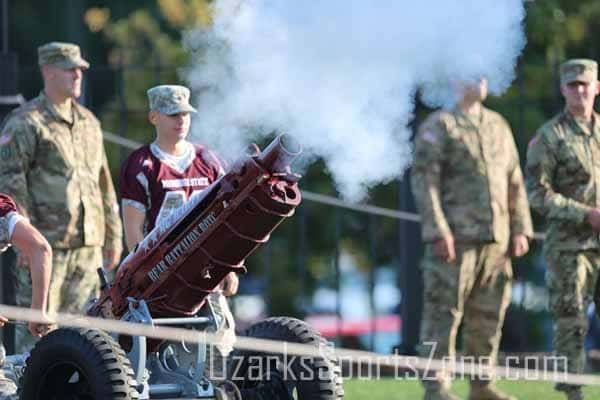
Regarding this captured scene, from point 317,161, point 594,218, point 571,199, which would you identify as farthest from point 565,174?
point 317,161

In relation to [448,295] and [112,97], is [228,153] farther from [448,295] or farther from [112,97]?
[112,97]

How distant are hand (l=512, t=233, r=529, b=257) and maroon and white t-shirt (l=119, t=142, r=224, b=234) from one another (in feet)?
9.53

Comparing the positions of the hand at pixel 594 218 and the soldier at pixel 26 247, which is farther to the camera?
the hand at pixel 594 218

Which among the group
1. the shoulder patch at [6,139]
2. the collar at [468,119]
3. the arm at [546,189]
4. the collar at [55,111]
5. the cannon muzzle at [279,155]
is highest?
the collar at [468,119]

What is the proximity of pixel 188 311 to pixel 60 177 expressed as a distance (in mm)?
2355

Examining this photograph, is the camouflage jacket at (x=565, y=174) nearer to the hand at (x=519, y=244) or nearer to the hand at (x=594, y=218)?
the hand at (x=594, y=218)

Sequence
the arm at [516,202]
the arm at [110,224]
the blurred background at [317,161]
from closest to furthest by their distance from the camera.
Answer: the arm at [110,224] < the arm at [516,202] < the blurred background at [317,161]

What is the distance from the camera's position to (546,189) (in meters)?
13.0

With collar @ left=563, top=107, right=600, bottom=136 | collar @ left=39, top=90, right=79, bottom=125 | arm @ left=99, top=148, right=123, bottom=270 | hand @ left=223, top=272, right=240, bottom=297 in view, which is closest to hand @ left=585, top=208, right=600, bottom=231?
collar @ left=563, top=107, right=600, bottom=136

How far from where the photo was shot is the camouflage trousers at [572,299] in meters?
12.9

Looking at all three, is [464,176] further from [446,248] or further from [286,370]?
[286,370]

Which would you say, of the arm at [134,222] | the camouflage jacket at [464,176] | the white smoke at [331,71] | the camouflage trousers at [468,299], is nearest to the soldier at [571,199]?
the camouflage jacket at [464,176]

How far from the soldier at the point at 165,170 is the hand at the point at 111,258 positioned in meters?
1.71

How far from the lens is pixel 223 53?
1141 centimetres
